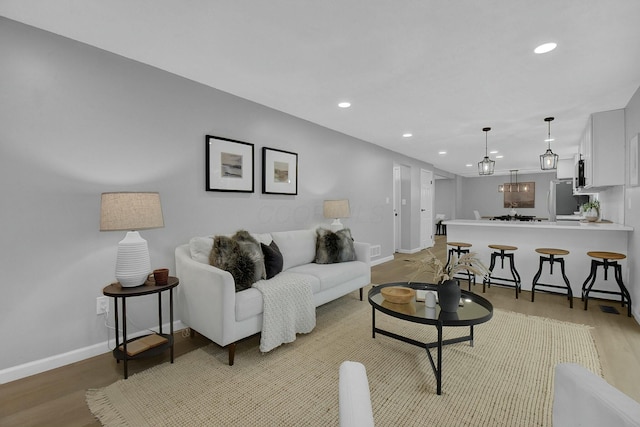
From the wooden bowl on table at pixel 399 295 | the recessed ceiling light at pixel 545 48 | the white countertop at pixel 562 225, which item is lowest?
the wooden bowl on table at pixel 399 295

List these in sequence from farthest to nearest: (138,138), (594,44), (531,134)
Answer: (531,134)
(138,138)
(594,44)

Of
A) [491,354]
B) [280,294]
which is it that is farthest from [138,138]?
[491,354]

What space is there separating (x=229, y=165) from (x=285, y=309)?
164 centimetres

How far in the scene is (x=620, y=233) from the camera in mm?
3742

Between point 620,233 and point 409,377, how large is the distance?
3604mm

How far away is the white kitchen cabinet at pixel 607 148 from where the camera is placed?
12.1ft

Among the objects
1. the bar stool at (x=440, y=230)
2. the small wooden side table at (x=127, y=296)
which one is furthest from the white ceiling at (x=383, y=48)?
the bar stool at (x=440, y=230)

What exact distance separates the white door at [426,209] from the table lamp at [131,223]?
652 centimetres

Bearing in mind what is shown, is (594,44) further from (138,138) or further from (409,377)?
(138,138)

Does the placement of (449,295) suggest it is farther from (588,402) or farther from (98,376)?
(98,376)

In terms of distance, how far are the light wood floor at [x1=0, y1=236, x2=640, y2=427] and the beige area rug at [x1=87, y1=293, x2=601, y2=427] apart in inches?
3.5

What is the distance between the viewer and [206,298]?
94.1 inches

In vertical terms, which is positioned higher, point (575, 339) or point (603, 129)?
point (603, 129)

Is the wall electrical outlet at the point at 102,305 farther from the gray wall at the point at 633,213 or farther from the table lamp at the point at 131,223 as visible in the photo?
the gray wall at the point at 633,213
